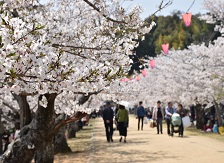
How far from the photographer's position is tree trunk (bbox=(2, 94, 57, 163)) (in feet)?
24.1

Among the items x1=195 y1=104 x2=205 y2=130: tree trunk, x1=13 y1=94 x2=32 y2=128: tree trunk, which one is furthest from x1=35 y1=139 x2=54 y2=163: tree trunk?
x1=195 y1=104 x2=205 y2=130: tree trunk

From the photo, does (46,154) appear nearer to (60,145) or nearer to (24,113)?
(24,113)

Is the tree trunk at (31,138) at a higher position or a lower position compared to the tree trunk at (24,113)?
lower

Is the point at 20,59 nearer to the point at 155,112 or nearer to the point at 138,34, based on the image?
the point at 138,34

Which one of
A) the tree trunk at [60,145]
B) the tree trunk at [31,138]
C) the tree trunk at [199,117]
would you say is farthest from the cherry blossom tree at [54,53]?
the tree trunk at [199,117]

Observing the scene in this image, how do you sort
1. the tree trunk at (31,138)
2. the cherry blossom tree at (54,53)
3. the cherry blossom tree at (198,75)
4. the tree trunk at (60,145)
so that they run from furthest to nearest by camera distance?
1. the cherry blossom tree at (198,75)
2. the tree trunk at (60,145)
3. the tree trunk at (31,138)
4. the cherry blossom tree at (54,53)

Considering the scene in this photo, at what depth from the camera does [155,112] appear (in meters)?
18.2

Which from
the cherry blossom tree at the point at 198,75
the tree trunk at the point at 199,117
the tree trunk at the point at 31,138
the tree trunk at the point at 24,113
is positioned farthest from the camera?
the tree trunk at the point at 199,117

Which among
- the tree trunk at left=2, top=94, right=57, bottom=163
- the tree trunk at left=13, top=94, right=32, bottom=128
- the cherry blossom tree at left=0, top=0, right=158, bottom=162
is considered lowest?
the tree trunk at left=2, top=94, right=57, bottom=163

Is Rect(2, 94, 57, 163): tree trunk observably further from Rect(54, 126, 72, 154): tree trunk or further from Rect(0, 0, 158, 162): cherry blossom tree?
Rect(54, 126, 72, 154): tree trunk

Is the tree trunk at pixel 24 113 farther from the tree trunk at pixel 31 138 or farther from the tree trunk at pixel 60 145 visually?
the tree trunk at pixel 60 145

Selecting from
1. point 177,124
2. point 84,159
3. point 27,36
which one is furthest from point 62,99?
point 27,36

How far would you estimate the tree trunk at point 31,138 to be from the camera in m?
7.34

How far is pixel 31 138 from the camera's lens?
7.37 metres
